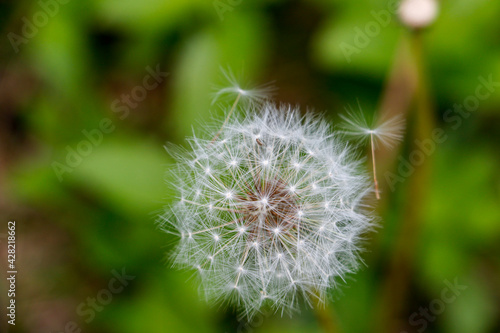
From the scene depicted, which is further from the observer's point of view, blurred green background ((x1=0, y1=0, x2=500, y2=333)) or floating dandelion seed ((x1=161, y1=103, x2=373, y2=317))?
blurred green background ((x1=0, y1=0, x2=500, y2=333))

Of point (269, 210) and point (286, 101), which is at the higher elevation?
point (286, 101)

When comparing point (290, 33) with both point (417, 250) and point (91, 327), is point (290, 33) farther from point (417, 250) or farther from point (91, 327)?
point (91, 327)

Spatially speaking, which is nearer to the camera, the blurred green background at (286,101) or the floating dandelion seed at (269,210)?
the floating dandelion seed at (269,210)

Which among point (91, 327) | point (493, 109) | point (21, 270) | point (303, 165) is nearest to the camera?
point (303, 165)

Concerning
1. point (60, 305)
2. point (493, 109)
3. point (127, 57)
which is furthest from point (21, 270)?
point (493, 109)
